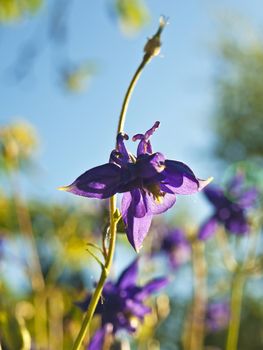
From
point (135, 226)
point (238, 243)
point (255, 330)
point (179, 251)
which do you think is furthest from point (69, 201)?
point (255, 330)

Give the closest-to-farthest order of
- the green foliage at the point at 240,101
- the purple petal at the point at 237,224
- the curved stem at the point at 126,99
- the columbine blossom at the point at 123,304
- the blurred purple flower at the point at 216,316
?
the curved stem at the point at 126,99
the columbine blossom at the point at 123,304
the purple petal at the point at 237,224
the blurred purple flower at the point at 216,316
the green foliage at the point at 240,101

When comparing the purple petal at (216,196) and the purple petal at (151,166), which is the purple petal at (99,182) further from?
the purple petal at (216,196)

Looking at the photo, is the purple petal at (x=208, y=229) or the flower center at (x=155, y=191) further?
the purple petal at (x=208, y=229)

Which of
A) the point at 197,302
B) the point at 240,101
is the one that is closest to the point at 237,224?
the point at 197,302

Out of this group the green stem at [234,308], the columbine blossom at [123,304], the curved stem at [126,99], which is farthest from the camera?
the green stem at [234,308]

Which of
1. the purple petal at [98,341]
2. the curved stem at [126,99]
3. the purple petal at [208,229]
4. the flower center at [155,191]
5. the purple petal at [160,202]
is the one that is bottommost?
the purple petal at [98,341]

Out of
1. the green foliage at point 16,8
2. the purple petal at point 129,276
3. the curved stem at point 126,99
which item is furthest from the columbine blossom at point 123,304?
the green foliage at point 16,8

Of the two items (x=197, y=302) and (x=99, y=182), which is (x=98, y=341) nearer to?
(x=99, y=182)

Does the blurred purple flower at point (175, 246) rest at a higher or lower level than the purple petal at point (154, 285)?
higher
